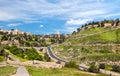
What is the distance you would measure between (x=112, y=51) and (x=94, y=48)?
571 inches

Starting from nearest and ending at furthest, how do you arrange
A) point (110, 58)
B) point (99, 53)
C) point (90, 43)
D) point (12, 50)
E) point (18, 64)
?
point (18, 64)
point (12, 50)
point (110, 58)
point (99, 53)
point (90, 43)

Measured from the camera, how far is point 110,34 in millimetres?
189750

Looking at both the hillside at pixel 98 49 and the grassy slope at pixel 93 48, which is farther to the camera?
the grassy slope at pixel 93 48

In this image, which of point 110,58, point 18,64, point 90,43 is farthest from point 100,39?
point 18,64

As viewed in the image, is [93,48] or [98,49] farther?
[93,48]

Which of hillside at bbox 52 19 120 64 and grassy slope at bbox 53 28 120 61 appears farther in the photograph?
grassy slope at bbox 53 28 120 61

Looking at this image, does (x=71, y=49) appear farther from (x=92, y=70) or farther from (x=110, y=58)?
(x=92, y=70)

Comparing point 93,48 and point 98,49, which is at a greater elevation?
point 93,48

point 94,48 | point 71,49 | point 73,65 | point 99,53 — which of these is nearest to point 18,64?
point 73,65

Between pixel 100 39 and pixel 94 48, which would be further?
pixel 100 39

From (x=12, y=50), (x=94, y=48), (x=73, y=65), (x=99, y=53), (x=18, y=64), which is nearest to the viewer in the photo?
(x=18, y=64)

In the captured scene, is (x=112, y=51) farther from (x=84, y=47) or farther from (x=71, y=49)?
(x=71, y=49)

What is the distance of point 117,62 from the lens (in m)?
130

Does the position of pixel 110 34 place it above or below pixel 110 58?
above
